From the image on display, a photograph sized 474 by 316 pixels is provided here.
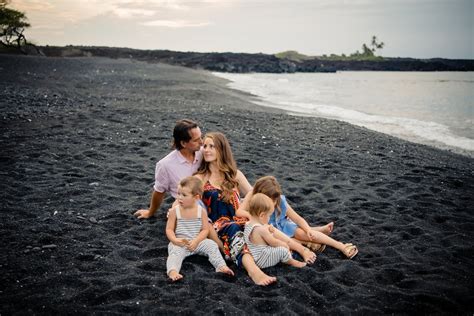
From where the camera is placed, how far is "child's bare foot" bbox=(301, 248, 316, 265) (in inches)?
150

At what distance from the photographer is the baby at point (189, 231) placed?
3640 millimetres

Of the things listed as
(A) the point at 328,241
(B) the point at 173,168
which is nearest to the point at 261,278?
(A) the point at 328,241

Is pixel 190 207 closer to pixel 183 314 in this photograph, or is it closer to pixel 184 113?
pixel 183 314

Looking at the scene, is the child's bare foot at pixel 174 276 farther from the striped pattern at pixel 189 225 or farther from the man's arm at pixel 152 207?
the man's arm at pixel 152 207

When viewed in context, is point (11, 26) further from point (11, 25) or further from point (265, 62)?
point (265, 62)

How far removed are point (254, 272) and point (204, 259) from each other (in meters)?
0.68

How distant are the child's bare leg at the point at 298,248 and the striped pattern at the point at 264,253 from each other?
0.65ft

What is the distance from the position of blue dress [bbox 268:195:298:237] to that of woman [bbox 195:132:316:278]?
250 mm

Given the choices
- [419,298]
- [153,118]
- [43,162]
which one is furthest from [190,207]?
[153,118]

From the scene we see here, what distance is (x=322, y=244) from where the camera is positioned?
4121 mm

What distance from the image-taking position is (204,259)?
3.92 m

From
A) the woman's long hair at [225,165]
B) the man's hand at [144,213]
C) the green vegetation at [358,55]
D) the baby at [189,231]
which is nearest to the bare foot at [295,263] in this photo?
the baby at [189,231]

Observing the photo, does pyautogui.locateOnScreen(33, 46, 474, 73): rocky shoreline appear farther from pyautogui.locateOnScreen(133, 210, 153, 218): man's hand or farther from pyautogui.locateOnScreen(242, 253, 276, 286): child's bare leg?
pyautogui.locateOnScreen(242, 253, 276, 286): child's bare leg

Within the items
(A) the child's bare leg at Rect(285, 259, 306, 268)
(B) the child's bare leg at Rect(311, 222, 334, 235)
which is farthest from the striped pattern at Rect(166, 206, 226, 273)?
(B) the child's bare leg at Rect(311, 222, 334, 235)
